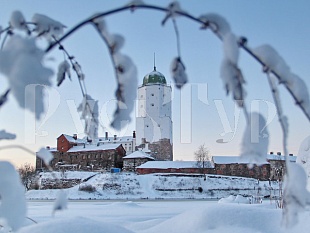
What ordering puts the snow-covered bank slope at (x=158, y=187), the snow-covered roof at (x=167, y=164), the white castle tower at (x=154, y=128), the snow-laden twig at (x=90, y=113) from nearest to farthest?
the snow-laden twig at (x=90, y=113)
the snow-covered bank slope at (x=158, y=187)
the snow-covered roof at (x=167, y=164)
the white castle tower at (x=154, y=128)

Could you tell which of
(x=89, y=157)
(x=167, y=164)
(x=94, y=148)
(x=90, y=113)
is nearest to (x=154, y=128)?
(x=94, y=148)

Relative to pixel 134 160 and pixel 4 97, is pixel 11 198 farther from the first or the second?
pixel 134 160

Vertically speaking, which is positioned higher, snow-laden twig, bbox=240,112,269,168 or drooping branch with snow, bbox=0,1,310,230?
drooping branch with snow, bbox=0,1,310,230

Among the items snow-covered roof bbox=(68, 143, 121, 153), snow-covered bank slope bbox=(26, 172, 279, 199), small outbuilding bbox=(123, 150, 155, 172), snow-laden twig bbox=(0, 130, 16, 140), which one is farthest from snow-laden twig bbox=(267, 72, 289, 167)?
snow-covered roof bbox=(68, 143, 121, 153)

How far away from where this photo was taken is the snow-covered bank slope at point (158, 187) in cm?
4047

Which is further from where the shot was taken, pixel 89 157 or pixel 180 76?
pixel 89 157

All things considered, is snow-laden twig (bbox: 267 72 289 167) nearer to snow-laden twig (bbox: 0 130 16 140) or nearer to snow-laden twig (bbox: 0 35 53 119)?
snow-laden twig (bbox: 0 35 53 119)

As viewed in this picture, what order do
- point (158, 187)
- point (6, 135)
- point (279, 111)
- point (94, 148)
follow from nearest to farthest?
point (279, 111) → point (6, 135) → point (158, 187) → point (94, 148)

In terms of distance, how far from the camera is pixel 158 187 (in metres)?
42.6

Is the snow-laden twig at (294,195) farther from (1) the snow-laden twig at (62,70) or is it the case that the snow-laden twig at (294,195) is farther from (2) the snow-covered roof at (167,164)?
(2) the snow-covered roof at (167,164)

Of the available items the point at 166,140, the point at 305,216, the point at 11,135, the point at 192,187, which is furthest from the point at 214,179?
the point at 11,135

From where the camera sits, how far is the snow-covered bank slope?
133 feet

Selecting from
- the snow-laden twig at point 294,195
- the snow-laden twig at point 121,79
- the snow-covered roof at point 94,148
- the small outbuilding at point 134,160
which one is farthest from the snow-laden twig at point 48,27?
the snow-covered roof at point 94,148

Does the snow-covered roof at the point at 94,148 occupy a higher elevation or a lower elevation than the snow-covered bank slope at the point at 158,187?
higher
